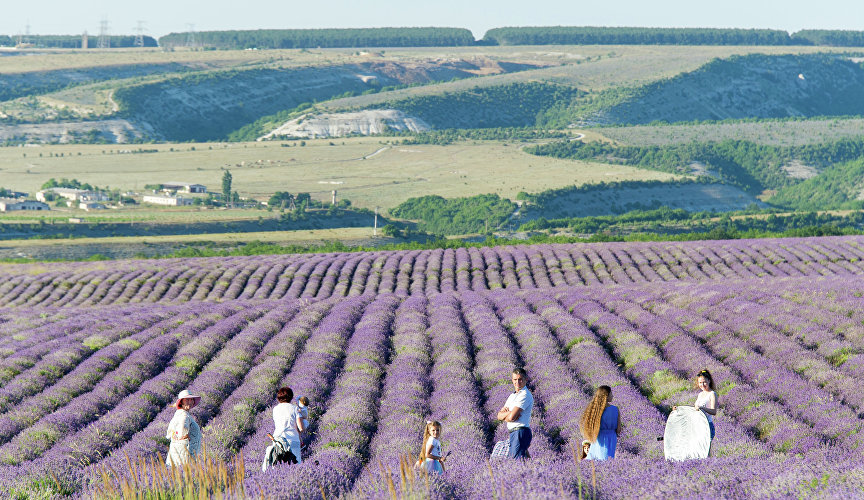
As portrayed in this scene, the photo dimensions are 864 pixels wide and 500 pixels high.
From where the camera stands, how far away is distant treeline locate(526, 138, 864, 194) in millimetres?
179875

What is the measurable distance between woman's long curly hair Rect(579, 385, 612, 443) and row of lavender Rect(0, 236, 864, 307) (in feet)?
119

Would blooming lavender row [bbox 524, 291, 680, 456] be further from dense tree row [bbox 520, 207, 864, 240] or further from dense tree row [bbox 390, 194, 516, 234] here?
dense tree row [bbox 390, 194, 516, 234]

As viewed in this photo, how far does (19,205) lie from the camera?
124500 millimetres

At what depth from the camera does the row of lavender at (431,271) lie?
50.7m

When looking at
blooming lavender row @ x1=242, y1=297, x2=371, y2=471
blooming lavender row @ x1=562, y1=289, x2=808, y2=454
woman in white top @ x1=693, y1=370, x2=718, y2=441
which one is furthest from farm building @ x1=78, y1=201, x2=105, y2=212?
woman in white top @ x1=693, y1=370, x2=718, y2=441

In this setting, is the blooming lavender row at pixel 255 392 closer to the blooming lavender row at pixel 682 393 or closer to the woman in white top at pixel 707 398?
the woman in white top at pixel 707 398

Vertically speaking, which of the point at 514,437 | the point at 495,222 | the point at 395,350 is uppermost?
the point at 514,437

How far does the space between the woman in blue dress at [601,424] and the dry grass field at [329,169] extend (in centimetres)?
12919

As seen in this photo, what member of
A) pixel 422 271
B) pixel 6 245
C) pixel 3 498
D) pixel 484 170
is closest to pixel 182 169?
pixel 484 170

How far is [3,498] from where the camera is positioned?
35.6 ft

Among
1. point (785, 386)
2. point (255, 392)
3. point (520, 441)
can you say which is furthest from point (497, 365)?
point (520, 441)

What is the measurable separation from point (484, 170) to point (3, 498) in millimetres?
157728

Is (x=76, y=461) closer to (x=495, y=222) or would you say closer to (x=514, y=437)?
(x=514, y=437)

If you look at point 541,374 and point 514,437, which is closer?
point 514,437
